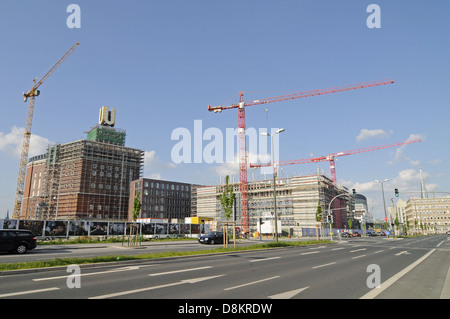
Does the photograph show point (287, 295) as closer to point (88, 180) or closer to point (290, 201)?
point (290, 201)

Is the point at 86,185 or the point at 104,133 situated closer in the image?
the point at 86,185

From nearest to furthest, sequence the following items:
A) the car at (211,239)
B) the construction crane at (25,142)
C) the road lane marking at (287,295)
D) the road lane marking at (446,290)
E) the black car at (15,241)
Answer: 1. the road lane marking at (287,295)
2. the road lane marking at (446,290)
3. the black car at (15,241)
4. the car at (211,239)
5. the construction crane at (25,142)

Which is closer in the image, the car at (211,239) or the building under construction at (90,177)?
the car at (211,239)

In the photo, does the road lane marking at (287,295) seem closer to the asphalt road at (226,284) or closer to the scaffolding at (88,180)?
the asphalt road at (226,284)

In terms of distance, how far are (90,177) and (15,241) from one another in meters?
90.9

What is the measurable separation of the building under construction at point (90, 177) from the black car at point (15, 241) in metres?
85.6

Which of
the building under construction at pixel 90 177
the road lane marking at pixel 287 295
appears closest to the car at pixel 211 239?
the road lane marking at pixel 287 295

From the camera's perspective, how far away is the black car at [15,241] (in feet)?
63.8

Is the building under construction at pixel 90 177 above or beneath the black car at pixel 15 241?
above

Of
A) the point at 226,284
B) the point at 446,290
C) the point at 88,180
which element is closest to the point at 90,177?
the point at 88,180

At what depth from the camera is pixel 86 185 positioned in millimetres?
103375

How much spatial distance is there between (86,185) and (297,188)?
239 ft
